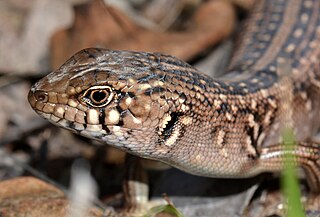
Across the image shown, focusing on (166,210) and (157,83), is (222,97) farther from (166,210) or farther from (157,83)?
(166,210)

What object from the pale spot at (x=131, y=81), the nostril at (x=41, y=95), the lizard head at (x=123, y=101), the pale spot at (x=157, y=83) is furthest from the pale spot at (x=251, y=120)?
the nostril at (x=41, y=95)

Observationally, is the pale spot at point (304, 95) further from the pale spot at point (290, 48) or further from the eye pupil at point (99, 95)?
the eye pupil at point (99, 95)

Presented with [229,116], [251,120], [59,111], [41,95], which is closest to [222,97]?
[229,116]

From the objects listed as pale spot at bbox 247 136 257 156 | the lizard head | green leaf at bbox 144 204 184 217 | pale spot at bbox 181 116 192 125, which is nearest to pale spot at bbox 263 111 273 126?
pale spot at bbox 247 136 257 156

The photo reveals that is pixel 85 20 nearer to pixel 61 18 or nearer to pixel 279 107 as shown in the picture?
pixel 61 18

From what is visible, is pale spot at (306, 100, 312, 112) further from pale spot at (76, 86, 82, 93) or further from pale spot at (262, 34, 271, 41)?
pale spot at (76, 86, 82, 93)

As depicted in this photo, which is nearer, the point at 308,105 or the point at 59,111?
the point at 59,111

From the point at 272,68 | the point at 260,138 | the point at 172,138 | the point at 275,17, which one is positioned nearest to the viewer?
the point at 172,138
